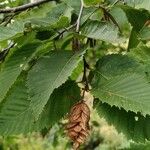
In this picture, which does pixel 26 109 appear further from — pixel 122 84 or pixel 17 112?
pixel 122 84

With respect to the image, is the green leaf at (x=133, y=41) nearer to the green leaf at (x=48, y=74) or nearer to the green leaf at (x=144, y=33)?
the green leaf at (x=144, y=33)

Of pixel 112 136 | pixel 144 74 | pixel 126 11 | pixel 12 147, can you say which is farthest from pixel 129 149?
pixel 112 136

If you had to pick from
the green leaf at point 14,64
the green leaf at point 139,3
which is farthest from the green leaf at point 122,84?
the green leaf at point 139,3

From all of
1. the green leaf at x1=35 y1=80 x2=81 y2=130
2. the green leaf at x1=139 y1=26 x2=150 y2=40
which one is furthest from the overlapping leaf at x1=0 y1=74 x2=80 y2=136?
the green leaf at x1=139 y1=26 x2=150 y2=40

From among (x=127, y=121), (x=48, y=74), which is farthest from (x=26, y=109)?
(x=127, y=121)

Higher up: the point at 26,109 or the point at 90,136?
the point at 26,109

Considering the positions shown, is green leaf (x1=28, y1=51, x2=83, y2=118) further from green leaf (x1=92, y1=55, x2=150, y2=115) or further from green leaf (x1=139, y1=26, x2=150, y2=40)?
green leaf (x1=139, y1=26, x2=150, y2=40)
